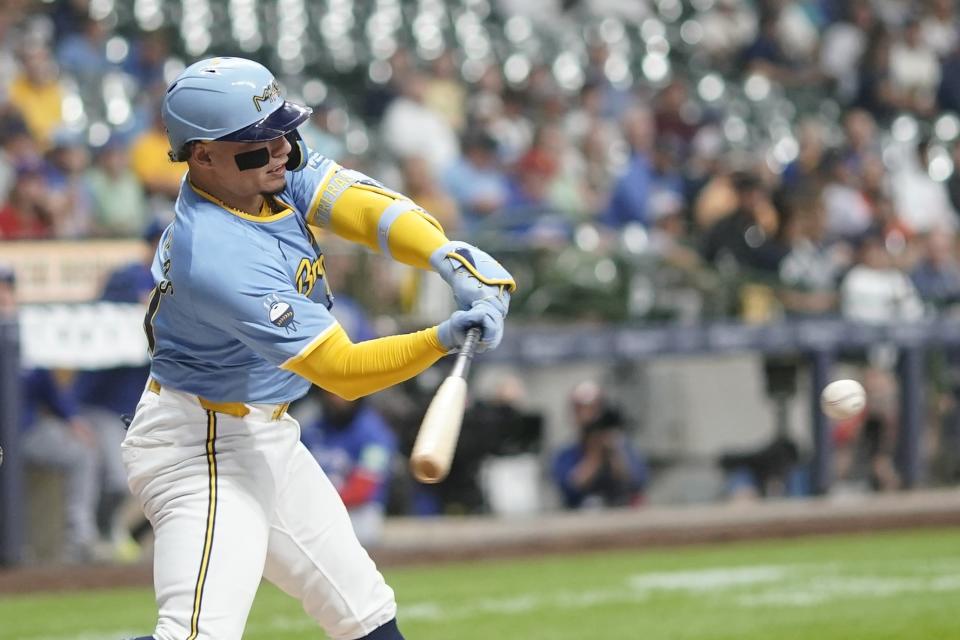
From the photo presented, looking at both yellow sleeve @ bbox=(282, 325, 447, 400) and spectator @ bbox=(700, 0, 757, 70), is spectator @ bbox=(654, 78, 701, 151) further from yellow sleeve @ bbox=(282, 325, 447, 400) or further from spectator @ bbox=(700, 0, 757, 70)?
yellow sleeve @ bbox=(282, 325, 447, 400)

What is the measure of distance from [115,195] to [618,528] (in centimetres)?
359

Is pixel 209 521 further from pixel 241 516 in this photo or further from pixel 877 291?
pixel 877 291

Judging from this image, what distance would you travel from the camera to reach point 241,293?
12.3 feet

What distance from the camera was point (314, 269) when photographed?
407cm

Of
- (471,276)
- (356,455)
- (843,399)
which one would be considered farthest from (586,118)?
(471,276)

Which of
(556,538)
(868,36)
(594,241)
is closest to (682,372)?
(594,241)

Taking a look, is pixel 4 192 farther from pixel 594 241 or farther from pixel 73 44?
pixel 594 241

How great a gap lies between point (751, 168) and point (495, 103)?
200 centimetres

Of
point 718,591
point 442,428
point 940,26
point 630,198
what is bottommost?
point 718,591

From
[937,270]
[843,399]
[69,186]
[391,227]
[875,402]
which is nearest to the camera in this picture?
[391,227]

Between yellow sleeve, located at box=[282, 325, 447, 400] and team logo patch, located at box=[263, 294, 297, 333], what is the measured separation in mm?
75

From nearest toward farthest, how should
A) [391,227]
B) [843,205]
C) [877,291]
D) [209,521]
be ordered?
[209,521], [391,227], [877,291], [843,205]

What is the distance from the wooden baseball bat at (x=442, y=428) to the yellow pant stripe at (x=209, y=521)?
53 cm

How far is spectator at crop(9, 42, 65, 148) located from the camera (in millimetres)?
10336
